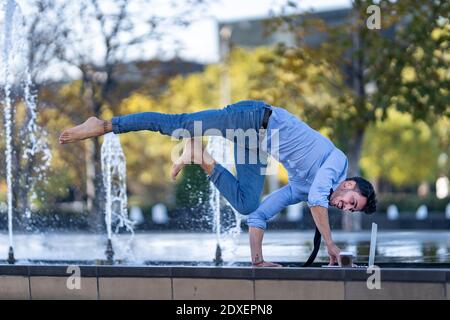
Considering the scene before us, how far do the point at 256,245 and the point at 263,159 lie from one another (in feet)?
2.05

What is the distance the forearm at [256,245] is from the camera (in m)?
6.16

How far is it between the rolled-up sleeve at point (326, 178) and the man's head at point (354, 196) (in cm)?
7

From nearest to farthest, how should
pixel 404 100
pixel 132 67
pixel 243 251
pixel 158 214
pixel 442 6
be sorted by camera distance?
pixel 243 251, pixel 442 6, pixel 404 100, pixel 132 67, pixel 158 214

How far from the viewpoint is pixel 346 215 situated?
53.1ft

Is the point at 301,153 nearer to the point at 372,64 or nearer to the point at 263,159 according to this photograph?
the point at 263,159

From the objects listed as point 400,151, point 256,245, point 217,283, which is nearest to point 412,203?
point 400,151

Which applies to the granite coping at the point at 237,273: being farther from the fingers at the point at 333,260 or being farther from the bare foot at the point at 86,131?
the bare foot at the point at 86,131

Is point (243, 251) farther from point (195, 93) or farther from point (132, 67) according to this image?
point (195, 93)

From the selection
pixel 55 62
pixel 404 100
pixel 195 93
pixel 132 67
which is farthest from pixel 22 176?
pixel 195 93

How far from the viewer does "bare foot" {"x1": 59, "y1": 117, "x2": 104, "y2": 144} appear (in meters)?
6.27

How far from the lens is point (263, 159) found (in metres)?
6.40

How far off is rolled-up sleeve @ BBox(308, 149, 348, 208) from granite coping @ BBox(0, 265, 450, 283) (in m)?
0.56
